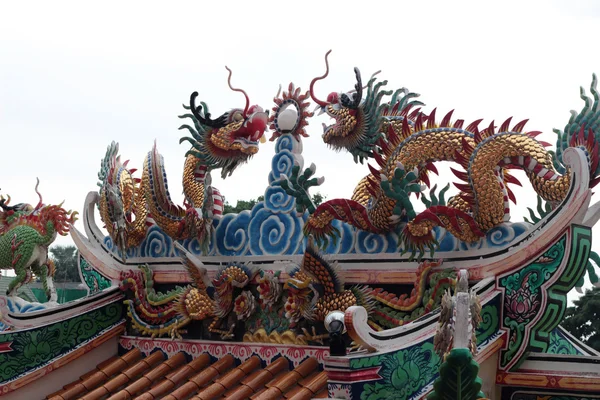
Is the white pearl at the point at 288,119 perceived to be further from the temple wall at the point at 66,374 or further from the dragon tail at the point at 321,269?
the temple wall at the point at 66,374

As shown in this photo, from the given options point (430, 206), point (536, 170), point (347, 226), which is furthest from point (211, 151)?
point (536, 170)

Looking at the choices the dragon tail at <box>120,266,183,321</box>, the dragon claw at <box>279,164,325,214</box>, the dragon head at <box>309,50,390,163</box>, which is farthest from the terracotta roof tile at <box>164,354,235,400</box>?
the dragon head at <box>309,50,390,163</box>

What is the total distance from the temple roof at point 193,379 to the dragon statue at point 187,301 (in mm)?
258

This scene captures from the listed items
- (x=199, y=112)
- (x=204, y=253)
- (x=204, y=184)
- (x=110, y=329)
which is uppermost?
(x=199, y=112)

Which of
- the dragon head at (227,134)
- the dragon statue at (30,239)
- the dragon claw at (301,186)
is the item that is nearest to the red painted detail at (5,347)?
the dragon statue at (30,239)

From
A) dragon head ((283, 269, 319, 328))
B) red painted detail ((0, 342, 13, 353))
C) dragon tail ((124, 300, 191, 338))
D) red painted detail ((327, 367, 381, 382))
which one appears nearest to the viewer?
red painted detail ((327, 367, 381, 382))

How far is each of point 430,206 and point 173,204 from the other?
2633 millimetres

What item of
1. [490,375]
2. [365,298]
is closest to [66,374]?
[365,298]

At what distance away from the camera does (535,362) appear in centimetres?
667

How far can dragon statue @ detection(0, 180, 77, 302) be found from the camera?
1070cm

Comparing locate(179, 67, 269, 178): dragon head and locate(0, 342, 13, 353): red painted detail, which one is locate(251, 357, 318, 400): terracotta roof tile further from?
locate(0, 342, 13, 353): red painted detail

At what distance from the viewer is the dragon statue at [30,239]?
35.1 ft

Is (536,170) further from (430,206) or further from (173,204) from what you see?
(173,204)

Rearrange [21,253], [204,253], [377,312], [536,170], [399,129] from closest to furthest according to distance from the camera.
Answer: [536,170], [377,312], [399,129], [204,253], [21,253]
